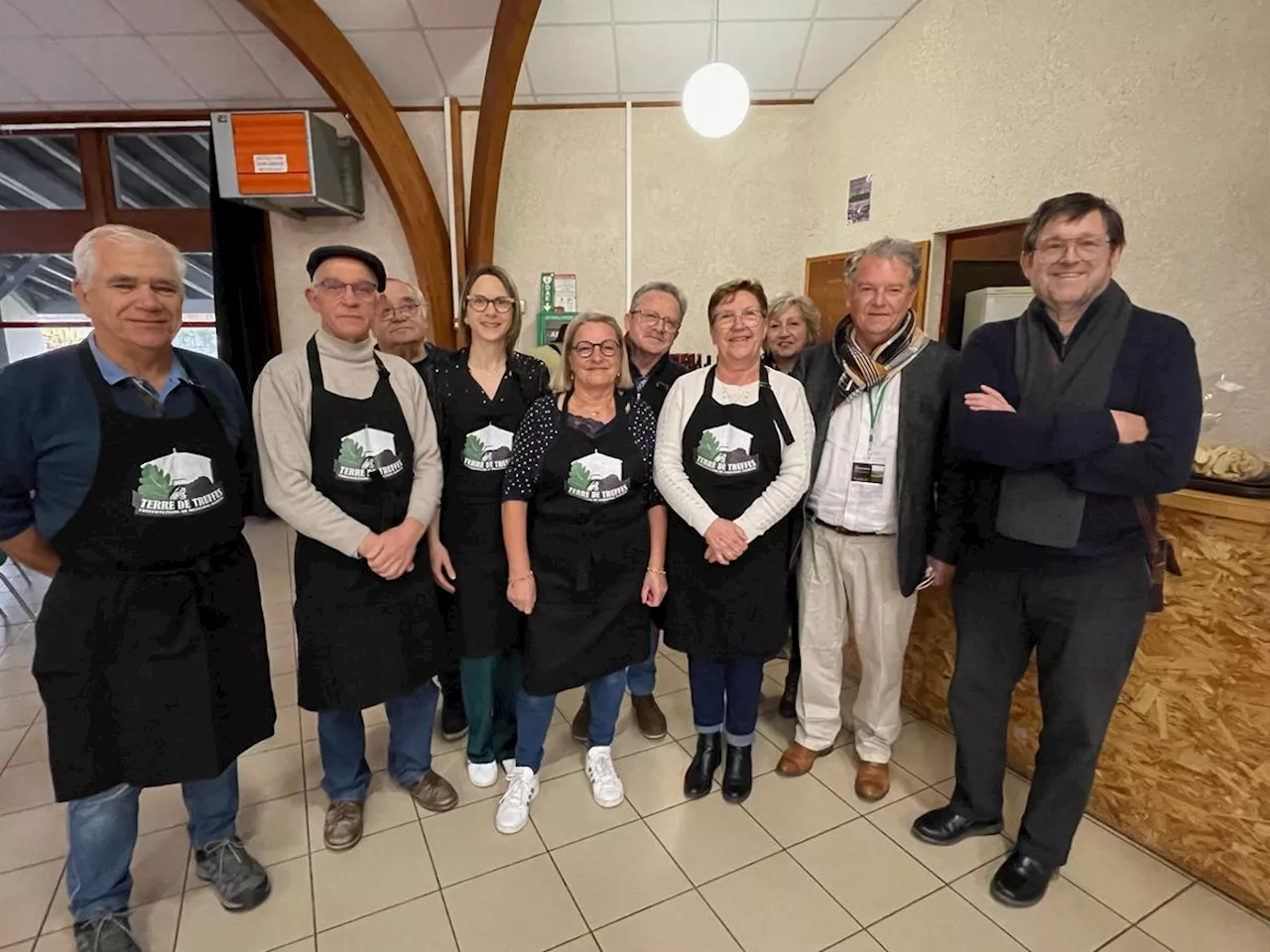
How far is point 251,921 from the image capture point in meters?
1.70

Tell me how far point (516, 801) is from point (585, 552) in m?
0.82

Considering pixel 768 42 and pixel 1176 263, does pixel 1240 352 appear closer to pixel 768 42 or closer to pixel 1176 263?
pixel 1176 263

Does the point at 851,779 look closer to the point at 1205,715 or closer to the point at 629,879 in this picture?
the point at 629,879

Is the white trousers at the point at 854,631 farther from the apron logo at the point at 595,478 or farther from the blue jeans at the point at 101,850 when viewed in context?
the blue jeans at the point at 101,850

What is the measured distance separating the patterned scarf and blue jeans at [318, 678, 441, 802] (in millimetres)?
1559

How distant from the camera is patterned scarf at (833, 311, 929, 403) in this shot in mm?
1929

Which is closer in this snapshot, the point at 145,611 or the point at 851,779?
the point at 145,611

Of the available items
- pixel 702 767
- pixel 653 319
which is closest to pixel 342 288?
pixel 653 319

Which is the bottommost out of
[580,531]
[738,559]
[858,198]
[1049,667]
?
[1049,667]

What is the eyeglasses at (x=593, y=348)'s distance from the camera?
1.83 metres

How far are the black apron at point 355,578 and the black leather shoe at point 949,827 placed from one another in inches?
62.5

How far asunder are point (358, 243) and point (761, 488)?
4.59 m

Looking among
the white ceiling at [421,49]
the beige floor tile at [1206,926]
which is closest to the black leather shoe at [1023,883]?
the beige floor tile at [1206,926]

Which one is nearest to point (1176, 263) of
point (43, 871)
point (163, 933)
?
point (163, 933)
